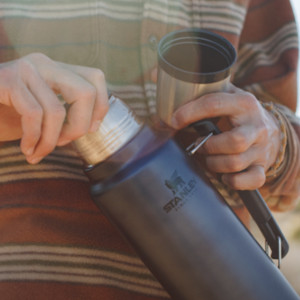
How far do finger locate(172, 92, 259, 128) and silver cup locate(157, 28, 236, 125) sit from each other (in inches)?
0.4

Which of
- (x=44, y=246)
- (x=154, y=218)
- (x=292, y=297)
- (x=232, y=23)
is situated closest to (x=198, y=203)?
(x=154, y=218)

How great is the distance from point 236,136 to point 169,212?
21 centimetres

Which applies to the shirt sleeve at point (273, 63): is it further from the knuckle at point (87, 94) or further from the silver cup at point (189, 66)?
the knuckle at point (87, 94)

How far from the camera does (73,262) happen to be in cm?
78

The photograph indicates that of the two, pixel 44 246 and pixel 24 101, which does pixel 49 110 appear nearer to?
pixel 24 101

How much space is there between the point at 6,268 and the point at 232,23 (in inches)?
27.9

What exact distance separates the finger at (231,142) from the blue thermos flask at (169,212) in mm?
105

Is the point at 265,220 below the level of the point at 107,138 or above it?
below

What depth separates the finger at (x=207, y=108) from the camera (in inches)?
25.3

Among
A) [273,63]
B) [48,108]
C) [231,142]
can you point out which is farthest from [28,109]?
[273,63]

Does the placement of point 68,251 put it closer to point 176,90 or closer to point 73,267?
point 73,267

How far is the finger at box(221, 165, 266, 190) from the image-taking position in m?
0.73

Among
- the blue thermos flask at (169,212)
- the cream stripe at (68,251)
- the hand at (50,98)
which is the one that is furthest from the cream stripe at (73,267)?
the hand at (50,98)

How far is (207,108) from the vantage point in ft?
→ 2.14
